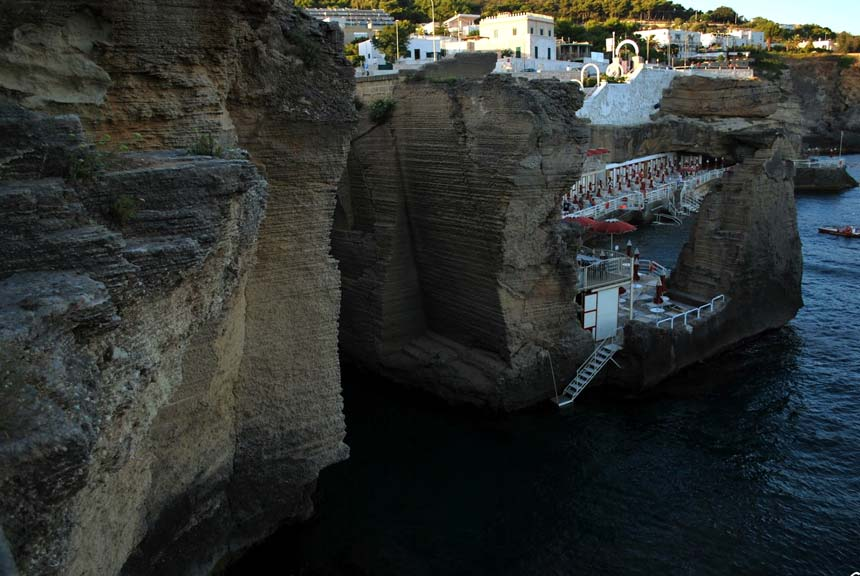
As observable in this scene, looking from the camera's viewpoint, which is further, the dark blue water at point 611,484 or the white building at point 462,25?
the white building at point 462,25

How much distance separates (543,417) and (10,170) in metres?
15.8

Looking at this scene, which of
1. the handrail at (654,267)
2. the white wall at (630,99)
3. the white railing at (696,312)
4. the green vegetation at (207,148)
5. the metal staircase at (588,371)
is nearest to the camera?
the green vegetation at (207,148)

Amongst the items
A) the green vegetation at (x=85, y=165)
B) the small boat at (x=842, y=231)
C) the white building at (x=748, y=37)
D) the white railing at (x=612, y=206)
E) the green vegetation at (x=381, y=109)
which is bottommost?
the small boat at (x=842, y=231)

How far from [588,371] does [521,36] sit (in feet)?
178

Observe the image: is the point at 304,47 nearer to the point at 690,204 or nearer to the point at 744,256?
the point at 744,256

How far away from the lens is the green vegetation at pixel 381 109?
22.0 meters

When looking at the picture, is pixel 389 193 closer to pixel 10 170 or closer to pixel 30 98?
pixel 30 98

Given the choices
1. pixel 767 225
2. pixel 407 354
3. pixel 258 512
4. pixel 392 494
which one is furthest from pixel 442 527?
pixel 767 225

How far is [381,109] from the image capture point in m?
22.0

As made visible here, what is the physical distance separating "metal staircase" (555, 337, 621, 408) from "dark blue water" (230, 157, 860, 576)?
17.3 inches

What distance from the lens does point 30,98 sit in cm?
1052

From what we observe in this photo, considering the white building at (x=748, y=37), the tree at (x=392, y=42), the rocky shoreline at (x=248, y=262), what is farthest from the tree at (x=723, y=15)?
the rocky shoreline at (x=248, y=262)

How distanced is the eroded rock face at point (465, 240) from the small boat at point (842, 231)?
94.1ft

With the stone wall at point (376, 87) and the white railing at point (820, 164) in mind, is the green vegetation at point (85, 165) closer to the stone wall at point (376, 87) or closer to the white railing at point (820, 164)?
the stone wall at point (376, 87)
